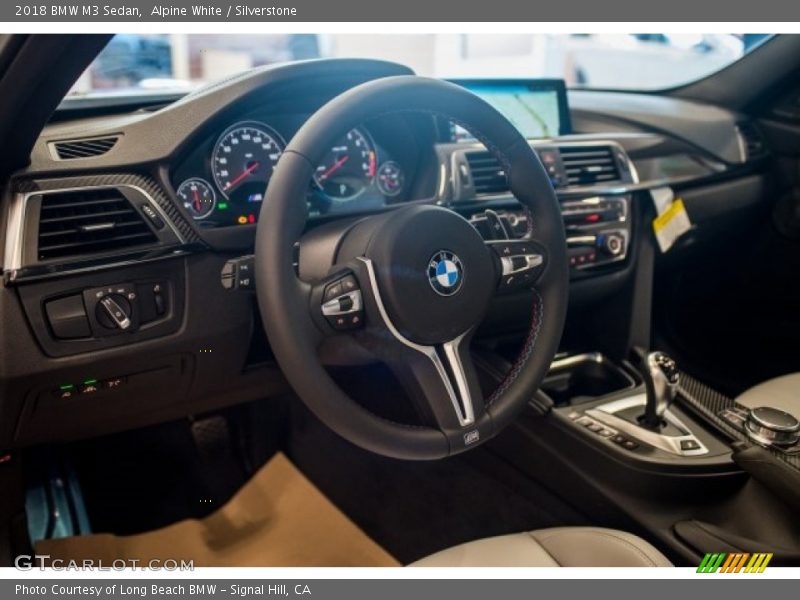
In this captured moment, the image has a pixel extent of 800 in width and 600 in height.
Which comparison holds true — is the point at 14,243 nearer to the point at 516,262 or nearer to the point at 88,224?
the point at 88,224

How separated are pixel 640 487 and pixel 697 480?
0.10 metres

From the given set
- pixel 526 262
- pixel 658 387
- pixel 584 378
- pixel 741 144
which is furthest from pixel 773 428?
pixel 741 144

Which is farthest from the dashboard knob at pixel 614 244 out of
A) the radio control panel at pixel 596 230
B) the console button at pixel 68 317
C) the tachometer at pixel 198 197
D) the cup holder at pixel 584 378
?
the console button at pixel 68 317

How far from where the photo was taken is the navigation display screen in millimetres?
1754

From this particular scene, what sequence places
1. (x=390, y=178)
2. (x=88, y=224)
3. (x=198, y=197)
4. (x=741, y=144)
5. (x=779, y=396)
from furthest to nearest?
(x=741, y=144) → (x=779, y=396) → (x=390, y=178) → (x=198, y=197) → (x=88, y=224)

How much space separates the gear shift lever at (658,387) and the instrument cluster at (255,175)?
627 millimetres

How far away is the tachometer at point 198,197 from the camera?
1185mm

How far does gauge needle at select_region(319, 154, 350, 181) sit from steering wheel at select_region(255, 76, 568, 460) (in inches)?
9.4

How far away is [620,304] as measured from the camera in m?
1.79

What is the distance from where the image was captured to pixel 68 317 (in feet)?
3.49

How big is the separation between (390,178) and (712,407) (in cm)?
85

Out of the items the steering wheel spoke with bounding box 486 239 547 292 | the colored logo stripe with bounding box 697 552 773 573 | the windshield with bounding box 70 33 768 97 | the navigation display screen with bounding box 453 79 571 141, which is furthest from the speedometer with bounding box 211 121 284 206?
the colored logo stripe with bounding box 697 552 773 573

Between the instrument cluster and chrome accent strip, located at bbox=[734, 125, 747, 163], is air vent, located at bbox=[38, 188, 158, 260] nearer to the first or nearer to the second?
the instrument cluster

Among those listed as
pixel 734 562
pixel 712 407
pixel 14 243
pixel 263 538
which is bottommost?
pixel 263 538
